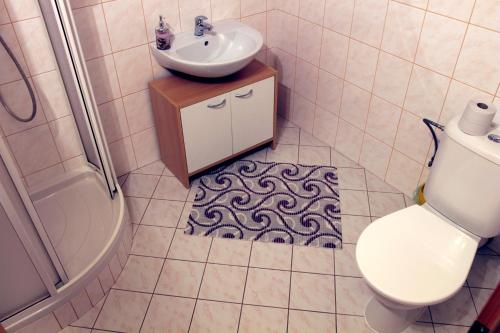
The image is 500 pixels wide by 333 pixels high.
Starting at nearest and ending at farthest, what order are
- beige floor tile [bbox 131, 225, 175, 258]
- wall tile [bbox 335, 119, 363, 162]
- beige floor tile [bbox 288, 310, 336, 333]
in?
beige floor tile [bbox 288, 310, 336, 333] → beige floor tile [bbox 131, 225, 175, 258] → wall tile [bbox 335, 119, 363, 162]

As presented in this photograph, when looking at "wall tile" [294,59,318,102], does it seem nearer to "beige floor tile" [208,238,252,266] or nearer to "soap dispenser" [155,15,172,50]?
"soap dispenser" [155,15,172,50]

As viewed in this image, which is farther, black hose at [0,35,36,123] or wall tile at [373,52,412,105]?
wall tile at [373,52,412,105]

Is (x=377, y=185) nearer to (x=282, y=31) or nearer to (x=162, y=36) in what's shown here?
(x=282, y=31)

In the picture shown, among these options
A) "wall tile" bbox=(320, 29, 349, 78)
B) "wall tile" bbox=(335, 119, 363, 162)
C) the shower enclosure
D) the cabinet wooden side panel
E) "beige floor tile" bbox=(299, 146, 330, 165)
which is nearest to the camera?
the shower enclosure

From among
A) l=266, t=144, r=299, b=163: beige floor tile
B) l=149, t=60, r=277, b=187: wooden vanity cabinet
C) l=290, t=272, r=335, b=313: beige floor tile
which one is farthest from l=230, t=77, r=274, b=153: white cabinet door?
l=290, t=272, r=335, b=313: beige floor tile

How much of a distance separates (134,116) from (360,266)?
161 centimetres

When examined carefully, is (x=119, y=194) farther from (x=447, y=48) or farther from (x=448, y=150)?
(x=447, y=48)

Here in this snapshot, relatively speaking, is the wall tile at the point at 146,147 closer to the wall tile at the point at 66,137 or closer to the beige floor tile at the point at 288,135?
the wall tile at the point at 66,137

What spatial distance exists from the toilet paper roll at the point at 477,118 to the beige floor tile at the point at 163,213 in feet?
5.07

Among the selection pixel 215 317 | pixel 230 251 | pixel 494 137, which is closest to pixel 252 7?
pixel 230 251

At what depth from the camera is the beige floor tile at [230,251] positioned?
2.23m

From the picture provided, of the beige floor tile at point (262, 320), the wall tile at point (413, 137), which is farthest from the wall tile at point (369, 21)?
the beige floor tile at point (262, 320)

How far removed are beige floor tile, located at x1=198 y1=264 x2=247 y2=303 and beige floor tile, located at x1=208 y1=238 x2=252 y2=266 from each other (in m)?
0.04

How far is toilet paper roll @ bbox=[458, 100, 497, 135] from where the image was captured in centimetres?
173
